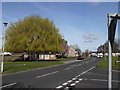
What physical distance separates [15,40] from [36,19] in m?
7.17

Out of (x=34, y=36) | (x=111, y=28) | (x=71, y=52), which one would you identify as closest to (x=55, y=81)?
(x=111, y=28)

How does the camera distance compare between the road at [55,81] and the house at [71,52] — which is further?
the house at [71,52]

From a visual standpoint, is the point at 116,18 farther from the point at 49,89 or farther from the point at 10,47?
the point at 10,47

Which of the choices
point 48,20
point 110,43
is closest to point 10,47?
point 48,20

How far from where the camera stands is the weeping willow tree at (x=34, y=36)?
64.9 metres

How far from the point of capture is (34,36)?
65.6 meters

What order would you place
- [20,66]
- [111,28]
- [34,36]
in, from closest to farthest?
[111,28]
[20,66]
[34,36]

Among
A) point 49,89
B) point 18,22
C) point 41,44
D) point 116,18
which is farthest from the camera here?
point 18,22

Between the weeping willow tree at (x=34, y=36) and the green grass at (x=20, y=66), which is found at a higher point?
the weeping willow tree at (x=34, y=36)

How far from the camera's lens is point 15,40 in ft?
221

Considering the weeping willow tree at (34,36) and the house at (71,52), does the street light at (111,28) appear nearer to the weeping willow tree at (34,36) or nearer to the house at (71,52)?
the weeping willow tree at (34,36)

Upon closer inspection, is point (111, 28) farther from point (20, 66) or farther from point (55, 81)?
point (20, 66)

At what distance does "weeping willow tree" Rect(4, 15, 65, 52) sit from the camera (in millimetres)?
64938

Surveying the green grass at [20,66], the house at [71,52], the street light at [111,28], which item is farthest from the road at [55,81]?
the house at [71,52]
